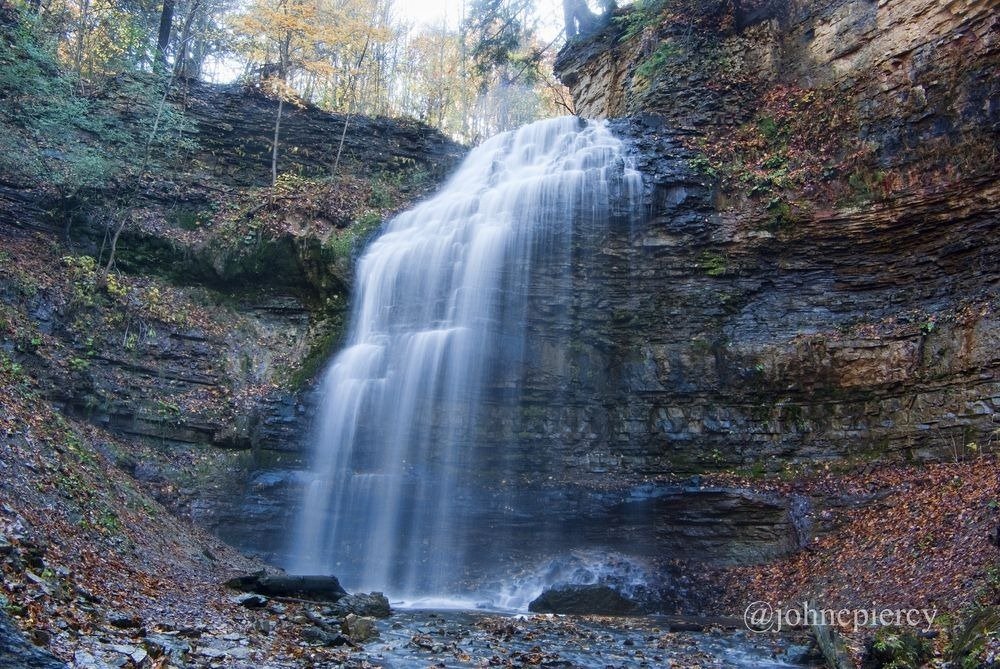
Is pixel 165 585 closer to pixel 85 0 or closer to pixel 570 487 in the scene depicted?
pixel 570 487

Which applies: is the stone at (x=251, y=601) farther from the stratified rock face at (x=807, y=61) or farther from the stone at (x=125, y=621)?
the stratified rock face at (x=807, y=61)

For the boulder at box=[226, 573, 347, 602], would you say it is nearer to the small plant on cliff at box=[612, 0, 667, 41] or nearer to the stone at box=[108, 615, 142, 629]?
the stone at box=[108, 615, 142, 629]

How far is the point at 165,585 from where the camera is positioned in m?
7.41

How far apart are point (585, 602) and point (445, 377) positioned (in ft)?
16.8

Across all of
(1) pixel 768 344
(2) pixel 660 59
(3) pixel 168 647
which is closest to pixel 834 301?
(1) pixel 768 344

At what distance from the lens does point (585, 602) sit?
34.4 feet

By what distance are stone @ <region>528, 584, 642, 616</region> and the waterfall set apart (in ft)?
6.55

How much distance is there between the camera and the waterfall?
1273 cm

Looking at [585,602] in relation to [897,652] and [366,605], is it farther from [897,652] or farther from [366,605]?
[897,652]

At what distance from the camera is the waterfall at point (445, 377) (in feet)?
41.8

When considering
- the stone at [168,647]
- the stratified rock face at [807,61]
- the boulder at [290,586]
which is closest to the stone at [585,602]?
the boulder at [290,586]

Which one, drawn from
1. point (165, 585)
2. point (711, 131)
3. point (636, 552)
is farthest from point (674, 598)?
point (711, 131)

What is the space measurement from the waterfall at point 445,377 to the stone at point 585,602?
2.00 m

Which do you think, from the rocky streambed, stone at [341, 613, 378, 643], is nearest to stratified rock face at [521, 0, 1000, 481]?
the rocky streambed
